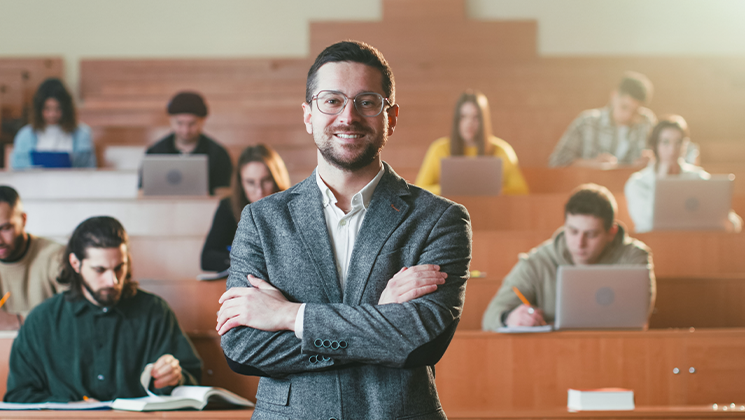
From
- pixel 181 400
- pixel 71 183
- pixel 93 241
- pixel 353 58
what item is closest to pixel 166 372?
pixel 181 400

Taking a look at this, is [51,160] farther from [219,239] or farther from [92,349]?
[92,349]

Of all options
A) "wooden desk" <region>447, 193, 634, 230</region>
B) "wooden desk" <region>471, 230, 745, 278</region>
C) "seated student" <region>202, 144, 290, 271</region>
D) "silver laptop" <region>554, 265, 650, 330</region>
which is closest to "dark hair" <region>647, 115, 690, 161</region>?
"wooden desk" <region>447, 193, 634, 230</region>

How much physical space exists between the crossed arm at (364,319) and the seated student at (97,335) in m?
0.92

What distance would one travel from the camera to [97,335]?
1.92 m

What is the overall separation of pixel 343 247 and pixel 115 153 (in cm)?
360

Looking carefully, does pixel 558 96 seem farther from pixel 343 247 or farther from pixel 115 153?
pixel 343 247

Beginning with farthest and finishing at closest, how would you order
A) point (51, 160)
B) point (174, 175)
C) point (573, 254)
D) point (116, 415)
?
point (51, 160) < point (174, 175) < point (573, 254) < point (116, 415)

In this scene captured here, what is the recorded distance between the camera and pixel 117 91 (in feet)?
17.3

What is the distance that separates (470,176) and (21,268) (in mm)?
1685

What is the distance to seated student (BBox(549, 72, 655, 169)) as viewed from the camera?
388 centimetres

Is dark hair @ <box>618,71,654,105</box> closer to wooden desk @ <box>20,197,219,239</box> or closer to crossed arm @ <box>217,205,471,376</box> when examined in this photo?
wooden desk @ <box>20,197,219,239</box>

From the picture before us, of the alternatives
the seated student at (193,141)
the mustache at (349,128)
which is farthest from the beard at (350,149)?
the seated student at (193,141)

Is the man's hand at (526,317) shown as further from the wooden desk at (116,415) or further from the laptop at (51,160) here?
the laptop at (51,160)

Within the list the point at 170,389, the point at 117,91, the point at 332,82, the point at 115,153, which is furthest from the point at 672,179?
the point at 117,91
